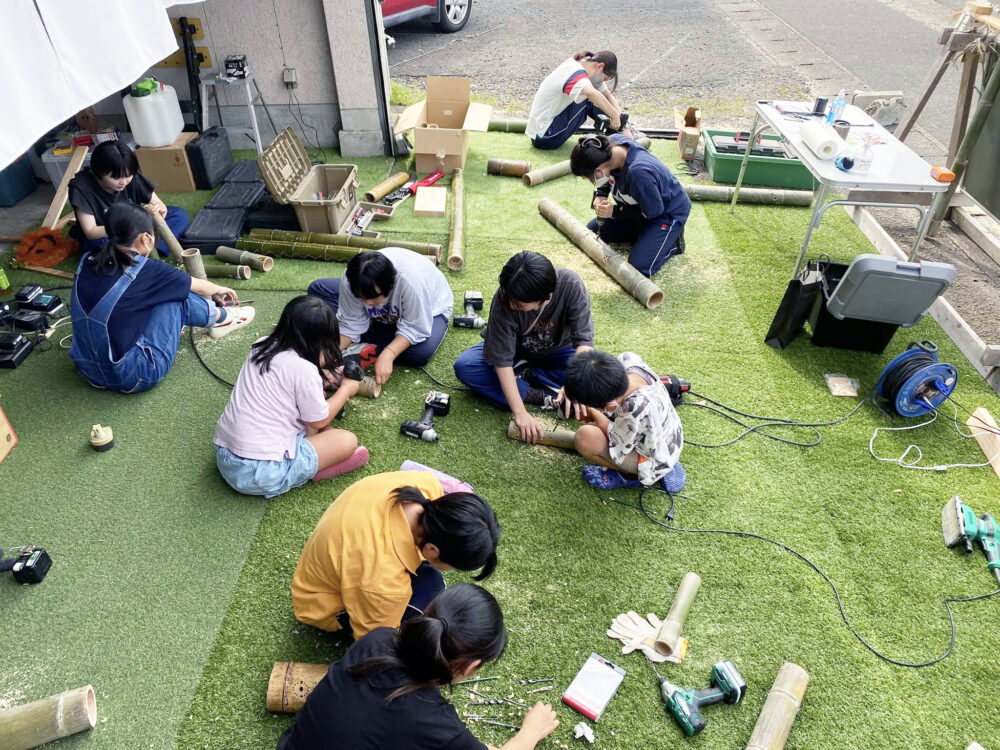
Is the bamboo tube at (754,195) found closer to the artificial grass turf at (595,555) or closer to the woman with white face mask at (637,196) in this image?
the woman with white face mask at (637,196)

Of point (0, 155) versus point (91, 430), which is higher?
point (0, 155)

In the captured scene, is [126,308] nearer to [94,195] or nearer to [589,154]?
[94,195]

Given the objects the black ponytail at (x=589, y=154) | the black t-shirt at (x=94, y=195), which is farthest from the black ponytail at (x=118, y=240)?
the black ponytail at (x=589, y=154)

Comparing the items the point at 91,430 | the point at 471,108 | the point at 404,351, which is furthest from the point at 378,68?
the point at 91,430

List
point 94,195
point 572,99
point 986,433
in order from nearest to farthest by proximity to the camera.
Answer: point 986,433
point 94,195
point 572,99

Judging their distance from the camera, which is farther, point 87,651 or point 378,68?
point 378,68

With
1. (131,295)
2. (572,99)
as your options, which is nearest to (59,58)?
(131,295)

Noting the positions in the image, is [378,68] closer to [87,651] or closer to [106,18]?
[106,18]

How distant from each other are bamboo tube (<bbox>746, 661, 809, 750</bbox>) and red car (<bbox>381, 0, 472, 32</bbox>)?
11006 millimetres

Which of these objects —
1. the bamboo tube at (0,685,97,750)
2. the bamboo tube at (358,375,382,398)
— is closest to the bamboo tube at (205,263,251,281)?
the bamboo tube at (358,375,382,398)

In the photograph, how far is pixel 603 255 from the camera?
5969mm

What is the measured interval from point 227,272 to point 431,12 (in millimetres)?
8263

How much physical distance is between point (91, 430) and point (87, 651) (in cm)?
167

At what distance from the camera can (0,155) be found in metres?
2.82
